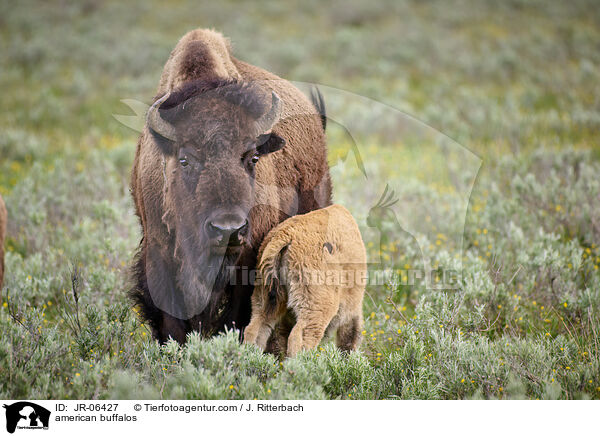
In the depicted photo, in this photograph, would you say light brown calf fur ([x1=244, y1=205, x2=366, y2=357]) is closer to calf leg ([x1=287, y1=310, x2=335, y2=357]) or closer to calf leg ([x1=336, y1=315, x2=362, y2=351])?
calf leg ([x1=287, y1=310, x2=335, y2=357])

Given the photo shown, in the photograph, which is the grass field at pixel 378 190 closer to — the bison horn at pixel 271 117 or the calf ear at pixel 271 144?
the calf ear at pixel 271 144

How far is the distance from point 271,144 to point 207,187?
0.62 m

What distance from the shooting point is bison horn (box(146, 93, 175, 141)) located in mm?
3383

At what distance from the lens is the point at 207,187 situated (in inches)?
129

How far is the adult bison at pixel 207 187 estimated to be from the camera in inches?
131

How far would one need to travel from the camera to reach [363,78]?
14414mm

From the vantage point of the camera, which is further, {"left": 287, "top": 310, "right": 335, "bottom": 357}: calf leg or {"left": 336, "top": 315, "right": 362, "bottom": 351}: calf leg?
{"left": 336, "top": 315, "right": 362, "bottom": 351}: calf leg

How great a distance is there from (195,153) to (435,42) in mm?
14669
